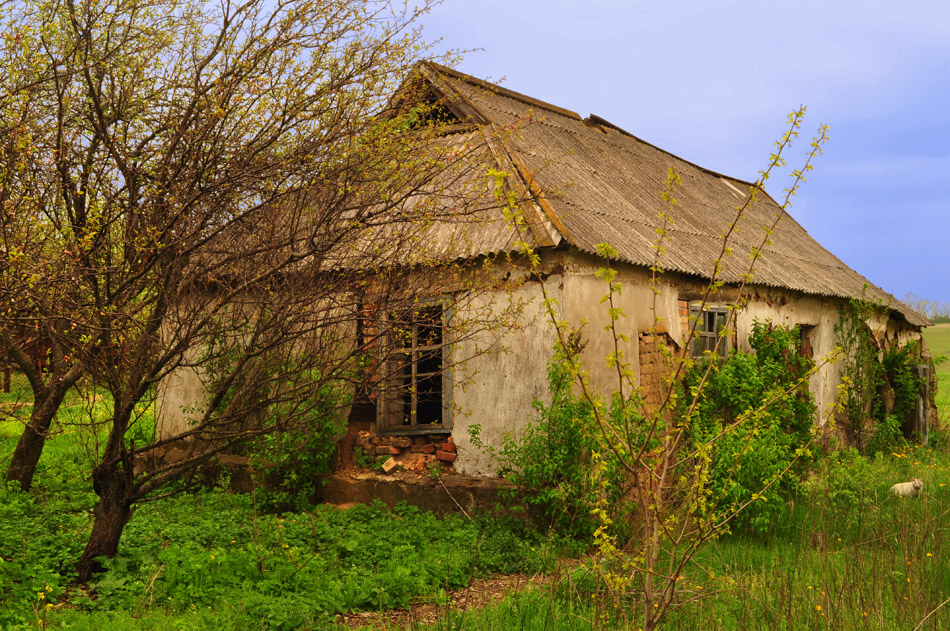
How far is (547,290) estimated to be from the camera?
6.88m

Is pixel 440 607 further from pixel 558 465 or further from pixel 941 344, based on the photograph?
pixel 941 344

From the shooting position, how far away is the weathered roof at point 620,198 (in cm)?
712

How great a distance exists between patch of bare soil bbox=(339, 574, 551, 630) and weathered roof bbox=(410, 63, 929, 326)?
116 inches

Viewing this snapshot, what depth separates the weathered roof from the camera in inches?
281

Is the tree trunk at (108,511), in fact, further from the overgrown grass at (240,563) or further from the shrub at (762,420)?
the shrub at (762,420)

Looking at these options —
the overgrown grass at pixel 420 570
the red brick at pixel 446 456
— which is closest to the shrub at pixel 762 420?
the overgrown grass at pixel 420 570

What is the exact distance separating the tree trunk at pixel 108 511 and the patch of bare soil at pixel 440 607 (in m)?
1.87

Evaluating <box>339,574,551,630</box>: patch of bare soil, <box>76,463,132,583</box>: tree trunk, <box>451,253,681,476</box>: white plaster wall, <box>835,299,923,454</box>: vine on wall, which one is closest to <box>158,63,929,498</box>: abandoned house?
<box>451,253,681,476</box>: white plaster wall

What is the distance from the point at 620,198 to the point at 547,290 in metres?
2.81

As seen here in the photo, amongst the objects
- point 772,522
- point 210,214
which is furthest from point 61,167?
point 772,522

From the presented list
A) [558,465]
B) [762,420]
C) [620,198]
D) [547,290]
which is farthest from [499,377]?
[620,198]

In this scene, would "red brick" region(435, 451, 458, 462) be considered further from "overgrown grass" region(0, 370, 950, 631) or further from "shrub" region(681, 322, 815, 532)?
"shrub" region(681, 322, 815, 532)

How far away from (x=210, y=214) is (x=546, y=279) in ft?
10.5

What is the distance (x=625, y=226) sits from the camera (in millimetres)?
8133
